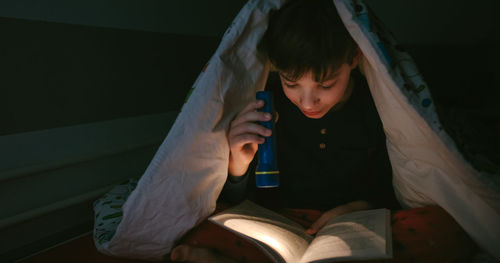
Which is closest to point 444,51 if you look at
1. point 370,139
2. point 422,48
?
point 422,48

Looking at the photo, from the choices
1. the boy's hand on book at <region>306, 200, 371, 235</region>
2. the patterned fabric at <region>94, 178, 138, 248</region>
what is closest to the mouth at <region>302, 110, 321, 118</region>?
the boy's hand on book at <region>306, 200, 371, 235</region>

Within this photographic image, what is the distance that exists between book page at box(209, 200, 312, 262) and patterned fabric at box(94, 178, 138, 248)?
0.92 feet

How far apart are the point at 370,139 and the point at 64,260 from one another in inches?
34.3

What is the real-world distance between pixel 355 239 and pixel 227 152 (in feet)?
1.16

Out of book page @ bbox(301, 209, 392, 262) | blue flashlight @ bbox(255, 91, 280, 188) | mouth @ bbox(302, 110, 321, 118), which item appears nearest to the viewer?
book page @ bbox(301, 209, 392, 262)

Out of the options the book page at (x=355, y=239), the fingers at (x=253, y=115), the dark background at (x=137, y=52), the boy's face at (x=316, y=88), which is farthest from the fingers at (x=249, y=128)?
the dark background at (x=137, y=52)

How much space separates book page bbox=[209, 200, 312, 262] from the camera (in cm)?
63

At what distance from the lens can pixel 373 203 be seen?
3.08 ft

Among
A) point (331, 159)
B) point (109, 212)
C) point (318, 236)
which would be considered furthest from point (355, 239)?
point (109, 212)

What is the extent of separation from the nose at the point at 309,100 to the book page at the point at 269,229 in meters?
0.28

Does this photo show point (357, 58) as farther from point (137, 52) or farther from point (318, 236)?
point (137, 52)

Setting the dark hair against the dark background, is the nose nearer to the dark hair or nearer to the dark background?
the dark hair

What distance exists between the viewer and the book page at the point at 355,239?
1.83 ft

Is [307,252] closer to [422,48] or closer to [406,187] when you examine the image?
[406,187]
